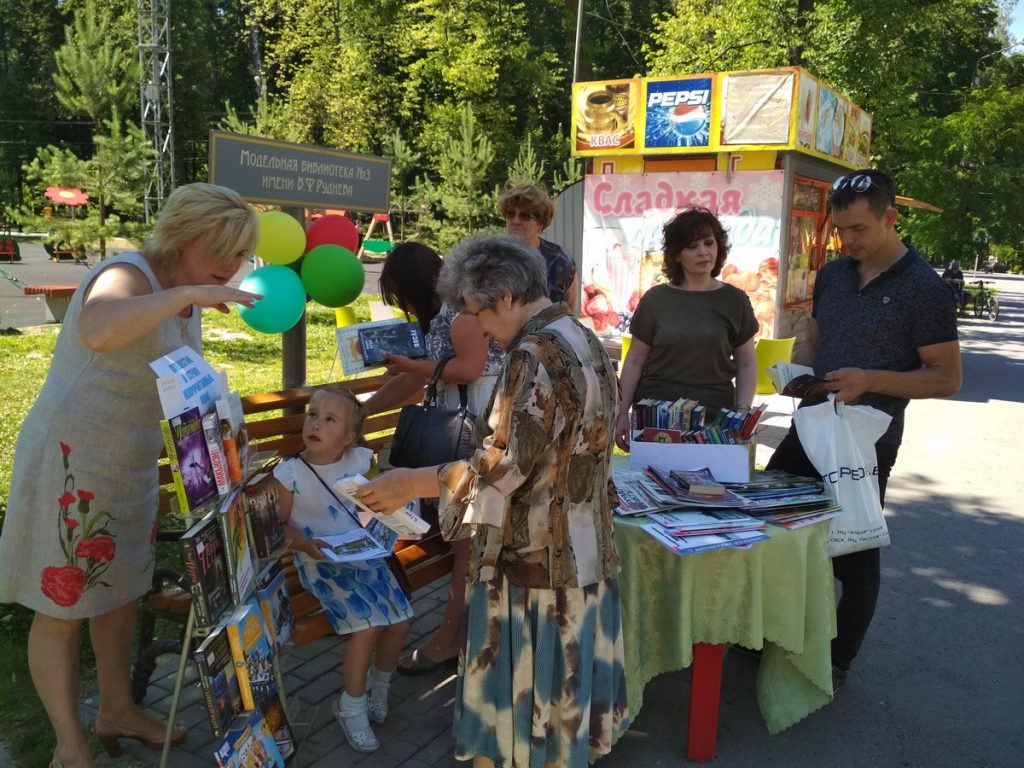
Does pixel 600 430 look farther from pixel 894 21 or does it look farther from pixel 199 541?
pixel 894 21

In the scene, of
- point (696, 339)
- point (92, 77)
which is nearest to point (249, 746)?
point (696, 339)

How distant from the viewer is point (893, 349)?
9.91 feet

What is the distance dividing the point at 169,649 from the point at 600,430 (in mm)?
1869

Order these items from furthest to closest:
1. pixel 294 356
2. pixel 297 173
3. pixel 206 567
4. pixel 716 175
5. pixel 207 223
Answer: pixel 716 175, pixel 294 356, pixel 297 173, pixel 207 223, pixel 206 567

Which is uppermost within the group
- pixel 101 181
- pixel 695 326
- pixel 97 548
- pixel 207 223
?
pixel 101 181

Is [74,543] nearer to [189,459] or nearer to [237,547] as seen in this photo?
[237,547]

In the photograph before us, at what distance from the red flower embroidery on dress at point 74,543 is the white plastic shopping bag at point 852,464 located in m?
2.40

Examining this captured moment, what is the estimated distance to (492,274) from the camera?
6.81 ft

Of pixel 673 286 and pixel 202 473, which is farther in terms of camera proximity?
pixel 673 286

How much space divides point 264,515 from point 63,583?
58cm

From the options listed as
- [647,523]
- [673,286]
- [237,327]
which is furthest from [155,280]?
[237,327]

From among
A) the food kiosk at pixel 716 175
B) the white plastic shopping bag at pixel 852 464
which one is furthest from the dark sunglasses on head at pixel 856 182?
the food kiosk at pixel 716 175

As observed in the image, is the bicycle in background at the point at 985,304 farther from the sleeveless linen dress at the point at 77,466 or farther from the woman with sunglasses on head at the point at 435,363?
the sleeveless linen dress at the point at 77,466

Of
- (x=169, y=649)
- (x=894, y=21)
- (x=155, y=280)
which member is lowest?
(x=169, y=649)
